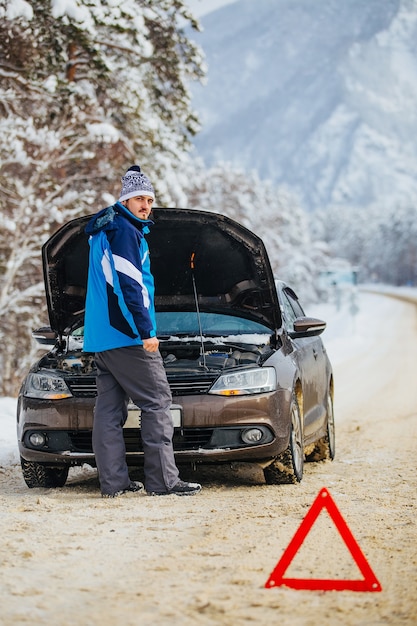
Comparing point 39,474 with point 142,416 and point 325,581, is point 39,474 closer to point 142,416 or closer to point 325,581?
point 142,416

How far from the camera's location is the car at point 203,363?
20.4 ft

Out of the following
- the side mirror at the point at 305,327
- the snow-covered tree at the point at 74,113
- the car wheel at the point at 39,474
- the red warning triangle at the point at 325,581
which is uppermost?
the snow-covered tree at the point at 74,113

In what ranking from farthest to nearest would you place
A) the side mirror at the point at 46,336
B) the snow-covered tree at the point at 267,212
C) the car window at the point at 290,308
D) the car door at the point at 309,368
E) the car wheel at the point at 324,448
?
the snow-covered tree at the point at 267,212 → the car wheel at the point at 324,448 → the car window at the point at 290,308 → the side mirror at the point at 46,336 → the car door at the point at 309,368

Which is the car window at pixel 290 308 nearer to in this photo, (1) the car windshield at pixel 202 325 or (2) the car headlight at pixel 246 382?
(1) the car windshield at pixel 202 325

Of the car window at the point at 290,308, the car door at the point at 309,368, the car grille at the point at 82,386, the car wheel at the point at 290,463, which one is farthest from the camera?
the car window at the point at 290,308

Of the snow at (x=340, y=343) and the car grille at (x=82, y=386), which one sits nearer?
the car grille at (x=82, y=386)

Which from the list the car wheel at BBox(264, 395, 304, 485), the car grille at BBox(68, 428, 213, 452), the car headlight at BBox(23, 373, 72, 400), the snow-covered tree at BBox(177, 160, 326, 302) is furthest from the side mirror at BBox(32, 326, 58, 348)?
the snow-covered tree at BBox(177, 160, 326, 302)

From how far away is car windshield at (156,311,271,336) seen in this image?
7027 mm

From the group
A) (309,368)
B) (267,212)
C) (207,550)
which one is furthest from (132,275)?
(267,212)

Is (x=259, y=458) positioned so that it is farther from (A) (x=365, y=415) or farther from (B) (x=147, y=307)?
(A) (x=365, y=415)

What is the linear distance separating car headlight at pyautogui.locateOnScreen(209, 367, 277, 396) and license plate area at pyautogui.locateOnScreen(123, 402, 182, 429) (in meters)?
0.25

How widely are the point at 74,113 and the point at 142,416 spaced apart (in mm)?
13192

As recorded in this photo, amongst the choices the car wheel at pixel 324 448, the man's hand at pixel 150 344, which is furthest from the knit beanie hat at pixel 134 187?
the car wheel at pixel 324 448

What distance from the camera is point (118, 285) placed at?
231 inches
